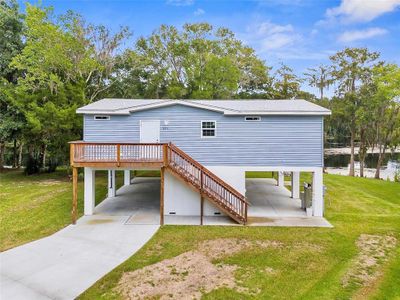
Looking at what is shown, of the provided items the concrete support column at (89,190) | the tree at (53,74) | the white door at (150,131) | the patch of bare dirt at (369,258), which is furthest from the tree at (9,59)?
the patch of bare dirt at (369,258)

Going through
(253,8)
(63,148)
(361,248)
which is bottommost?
(361,248)

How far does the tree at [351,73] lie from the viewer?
29719 mm

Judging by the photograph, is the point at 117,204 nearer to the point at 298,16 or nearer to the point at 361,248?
the point at 361,248

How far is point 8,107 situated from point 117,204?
45.3ft

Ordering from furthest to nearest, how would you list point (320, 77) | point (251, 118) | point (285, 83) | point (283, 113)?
point (320, 77) < point (285, 83) < point (251, 118) < point (283, 113)

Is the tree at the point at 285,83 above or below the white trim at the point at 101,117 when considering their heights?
above

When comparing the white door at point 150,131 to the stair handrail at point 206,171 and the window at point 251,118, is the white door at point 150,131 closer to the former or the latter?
the stair handrail at point 206,171

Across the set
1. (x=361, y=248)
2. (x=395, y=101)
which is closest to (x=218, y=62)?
(x=395, y=101)

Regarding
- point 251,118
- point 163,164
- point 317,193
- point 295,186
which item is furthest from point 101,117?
point 295,186

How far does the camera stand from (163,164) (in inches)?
460

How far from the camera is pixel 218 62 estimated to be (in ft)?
91.9

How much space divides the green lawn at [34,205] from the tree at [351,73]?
23.8 metres

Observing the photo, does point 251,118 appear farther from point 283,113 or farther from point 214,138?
point 214,138

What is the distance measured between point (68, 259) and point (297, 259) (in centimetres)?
648
